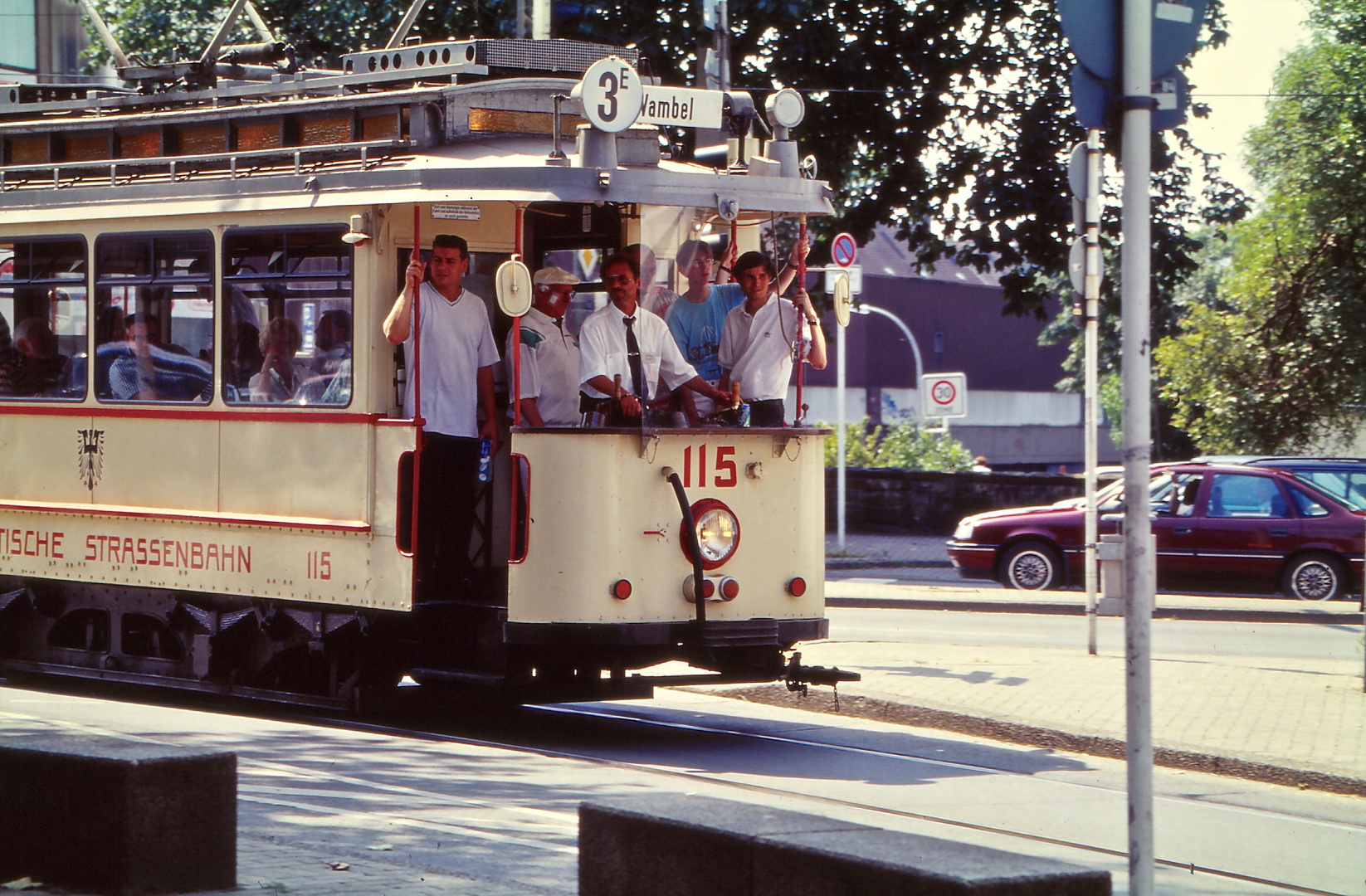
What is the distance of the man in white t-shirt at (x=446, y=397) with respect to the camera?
389 inches

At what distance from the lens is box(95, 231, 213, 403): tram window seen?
1094 cm

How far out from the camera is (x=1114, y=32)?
16.3 feet

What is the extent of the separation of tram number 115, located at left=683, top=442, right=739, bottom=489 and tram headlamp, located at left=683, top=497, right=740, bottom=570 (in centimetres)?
10

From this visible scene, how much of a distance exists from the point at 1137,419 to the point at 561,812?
3.60 metres

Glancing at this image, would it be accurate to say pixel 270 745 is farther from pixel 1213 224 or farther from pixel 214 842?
pixel 1213 224

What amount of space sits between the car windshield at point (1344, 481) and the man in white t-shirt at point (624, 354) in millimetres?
12671

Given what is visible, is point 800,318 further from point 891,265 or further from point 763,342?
point 891,265

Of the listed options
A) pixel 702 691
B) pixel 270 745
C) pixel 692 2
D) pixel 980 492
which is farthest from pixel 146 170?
pixel 980 492

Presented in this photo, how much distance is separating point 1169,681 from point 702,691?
305 cm

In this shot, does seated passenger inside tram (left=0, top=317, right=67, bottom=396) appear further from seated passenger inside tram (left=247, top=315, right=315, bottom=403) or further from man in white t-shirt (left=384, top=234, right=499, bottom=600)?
man in white t-shirt (left=384, top=234, right=499, bottom=600)

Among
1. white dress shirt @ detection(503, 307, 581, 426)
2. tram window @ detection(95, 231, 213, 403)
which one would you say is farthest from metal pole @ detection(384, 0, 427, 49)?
white dress shirt @ detection(503, 307, 581, 426)

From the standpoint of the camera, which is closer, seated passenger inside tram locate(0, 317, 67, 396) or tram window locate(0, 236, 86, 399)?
tram window locate(0, 236, 86, 399)

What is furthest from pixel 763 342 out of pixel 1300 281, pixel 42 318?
pixel 1300 281

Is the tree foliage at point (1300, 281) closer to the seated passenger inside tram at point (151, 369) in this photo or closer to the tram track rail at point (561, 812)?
the tram track rail at point (561, 812)
